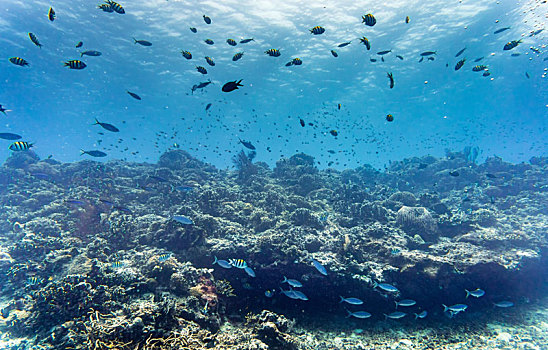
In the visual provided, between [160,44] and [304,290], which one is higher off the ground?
[160,44]

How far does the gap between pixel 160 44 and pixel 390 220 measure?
31.5 metres

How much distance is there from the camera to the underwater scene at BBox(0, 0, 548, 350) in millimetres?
5309

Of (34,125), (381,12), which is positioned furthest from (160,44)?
(34,125)

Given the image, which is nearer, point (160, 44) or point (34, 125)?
point (160, 44)

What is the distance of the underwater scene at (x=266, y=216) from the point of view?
→ 5.31 metres

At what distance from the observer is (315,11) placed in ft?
75.6

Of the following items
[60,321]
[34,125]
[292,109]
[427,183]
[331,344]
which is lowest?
[331,344]

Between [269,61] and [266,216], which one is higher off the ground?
[269,61]

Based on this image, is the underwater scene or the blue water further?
the blue water

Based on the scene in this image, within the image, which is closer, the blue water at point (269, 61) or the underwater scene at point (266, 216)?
the underwater scene at point (266, 216)

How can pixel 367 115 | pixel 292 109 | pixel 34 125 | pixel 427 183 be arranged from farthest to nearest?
pixel 34 125, pixel 367 115, pixel 292 109, pixel 427 183

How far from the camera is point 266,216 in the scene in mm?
10859

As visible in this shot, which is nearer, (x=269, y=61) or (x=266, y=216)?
(x=266, y=216)

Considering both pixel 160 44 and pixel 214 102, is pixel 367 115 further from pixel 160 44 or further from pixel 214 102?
pixel 160 44
